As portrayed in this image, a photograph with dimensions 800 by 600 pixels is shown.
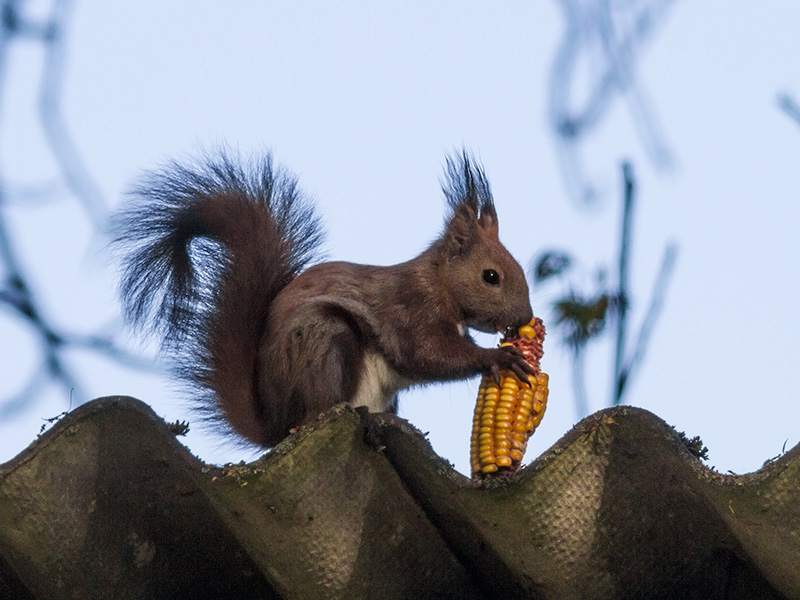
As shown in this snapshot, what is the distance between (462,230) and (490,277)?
0.16 metres

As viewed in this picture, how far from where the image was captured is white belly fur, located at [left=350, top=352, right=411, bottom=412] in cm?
201

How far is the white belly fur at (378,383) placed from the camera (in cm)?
201

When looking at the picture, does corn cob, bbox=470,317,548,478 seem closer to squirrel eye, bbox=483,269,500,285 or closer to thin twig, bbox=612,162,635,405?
thin twig, bbox=612,162,635,405

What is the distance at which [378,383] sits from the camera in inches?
81.5

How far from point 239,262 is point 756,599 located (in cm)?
115

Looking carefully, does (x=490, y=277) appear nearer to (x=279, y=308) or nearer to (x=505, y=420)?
(x=279, y=308)

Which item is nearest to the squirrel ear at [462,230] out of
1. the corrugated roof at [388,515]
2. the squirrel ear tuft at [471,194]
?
the squirrel ear tuft at [471,194]

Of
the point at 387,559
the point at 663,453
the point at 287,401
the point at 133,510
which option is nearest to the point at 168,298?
the point at 287,401

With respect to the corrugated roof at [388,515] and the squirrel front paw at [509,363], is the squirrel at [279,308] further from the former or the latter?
the corrugated roof at [388,515]

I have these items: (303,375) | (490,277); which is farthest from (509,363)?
(490,277)

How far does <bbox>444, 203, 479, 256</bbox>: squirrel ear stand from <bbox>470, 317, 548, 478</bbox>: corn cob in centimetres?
68

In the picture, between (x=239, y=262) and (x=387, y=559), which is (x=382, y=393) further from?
(x=387, y=559)

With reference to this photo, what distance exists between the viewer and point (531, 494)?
1078mm

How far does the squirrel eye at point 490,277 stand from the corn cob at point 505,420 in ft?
1.88
